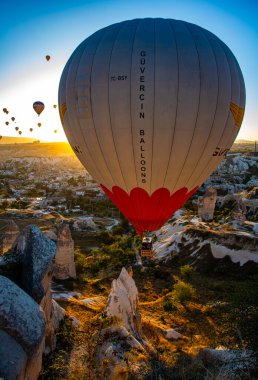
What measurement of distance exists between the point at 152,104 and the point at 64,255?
1509cm

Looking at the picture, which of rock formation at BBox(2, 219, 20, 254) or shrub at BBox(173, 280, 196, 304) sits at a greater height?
rock formation at BBox(2, 219, 20, 254)

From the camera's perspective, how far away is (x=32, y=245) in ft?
28.4

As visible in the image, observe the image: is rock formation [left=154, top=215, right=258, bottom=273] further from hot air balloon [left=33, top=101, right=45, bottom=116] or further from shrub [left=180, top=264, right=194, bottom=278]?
hot air balloon [left=33, top=101, right=45, bottom=116]

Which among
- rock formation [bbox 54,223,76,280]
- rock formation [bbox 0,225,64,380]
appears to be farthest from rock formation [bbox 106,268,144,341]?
rock formation [bbox 54,223,76,280]

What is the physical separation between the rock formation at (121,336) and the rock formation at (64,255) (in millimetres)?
8172

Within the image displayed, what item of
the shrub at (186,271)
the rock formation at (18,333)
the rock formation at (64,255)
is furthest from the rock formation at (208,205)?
the rock formation at (18,333)

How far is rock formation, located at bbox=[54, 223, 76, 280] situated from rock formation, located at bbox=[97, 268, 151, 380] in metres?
8.17

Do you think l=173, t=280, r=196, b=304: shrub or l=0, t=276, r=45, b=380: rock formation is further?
l=173, t=280, r=196, b=304: shrub

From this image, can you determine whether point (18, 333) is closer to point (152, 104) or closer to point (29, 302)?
point (29, 302)

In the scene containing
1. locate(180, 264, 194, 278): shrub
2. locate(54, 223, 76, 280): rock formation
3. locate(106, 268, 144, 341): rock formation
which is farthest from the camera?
locate(180, 264, 194, 278): shrub

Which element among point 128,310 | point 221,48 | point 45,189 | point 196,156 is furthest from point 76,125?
point 45,189

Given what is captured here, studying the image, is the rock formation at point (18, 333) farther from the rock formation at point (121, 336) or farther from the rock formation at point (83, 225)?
the rock formation at point (83, 225)

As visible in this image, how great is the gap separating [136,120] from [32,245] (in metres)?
5.06

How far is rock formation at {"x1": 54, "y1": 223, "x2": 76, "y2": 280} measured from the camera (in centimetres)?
2041
